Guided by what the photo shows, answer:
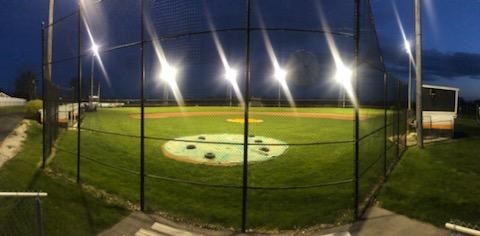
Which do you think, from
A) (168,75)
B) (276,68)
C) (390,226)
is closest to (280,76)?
(276,68)

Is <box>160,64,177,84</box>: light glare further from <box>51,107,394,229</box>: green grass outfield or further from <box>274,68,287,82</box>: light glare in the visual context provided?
<box>274,68,287,82</box>: light glare

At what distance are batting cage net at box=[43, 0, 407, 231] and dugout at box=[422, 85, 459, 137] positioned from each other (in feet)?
14.5

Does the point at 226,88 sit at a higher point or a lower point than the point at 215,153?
higher

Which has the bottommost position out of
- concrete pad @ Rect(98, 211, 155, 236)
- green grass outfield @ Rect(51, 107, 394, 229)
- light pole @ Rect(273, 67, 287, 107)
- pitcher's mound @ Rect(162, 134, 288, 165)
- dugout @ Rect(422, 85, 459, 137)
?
concrete pad @ Rect(98, 211, 155, 236)

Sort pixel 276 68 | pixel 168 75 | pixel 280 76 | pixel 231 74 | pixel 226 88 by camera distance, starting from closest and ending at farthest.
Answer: pixel 168 75 → pixel 231 74 → pixel 226 88 → pixel 276 68 → pixel 280 76

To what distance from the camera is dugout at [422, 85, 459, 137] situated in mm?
21500

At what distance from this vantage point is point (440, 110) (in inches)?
850

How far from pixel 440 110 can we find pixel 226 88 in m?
13.7

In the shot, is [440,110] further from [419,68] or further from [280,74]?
[280,74]

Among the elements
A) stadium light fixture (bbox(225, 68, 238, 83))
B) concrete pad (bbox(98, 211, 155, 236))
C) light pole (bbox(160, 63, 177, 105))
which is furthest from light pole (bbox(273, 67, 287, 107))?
concrete pad (bbox(98, 211, 155, 236))

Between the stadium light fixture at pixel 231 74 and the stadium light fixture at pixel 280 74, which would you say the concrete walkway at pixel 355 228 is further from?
the stadium light fixture at pixel 280 74

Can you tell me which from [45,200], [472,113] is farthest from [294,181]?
[472,113]

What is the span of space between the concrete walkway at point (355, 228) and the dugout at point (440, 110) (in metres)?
14.7

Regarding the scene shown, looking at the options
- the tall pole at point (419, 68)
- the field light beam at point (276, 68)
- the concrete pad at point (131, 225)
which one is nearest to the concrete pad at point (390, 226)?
the concrete pad at point (131, 225)
